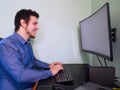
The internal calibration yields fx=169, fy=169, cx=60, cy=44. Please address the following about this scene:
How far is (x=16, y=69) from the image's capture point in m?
1.18

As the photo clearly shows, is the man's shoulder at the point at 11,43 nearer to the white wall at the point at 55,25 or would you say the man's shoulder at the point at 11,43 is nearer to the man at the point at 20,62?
the man at the point at 20,62

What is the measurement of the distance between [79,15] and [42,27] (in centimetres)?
50

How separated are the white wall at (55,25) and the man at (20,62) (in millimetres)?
342

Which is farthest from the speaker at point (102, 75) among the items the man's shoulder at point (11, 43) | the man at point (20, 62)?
the man's shoulder at point (11, 43)

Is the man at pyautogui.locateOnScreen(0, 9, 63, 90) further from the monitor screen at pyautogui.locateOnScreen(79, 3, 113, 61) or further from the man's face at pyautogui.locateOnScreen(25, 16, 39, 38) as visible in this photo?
the monitor screen at pyautogui.locateOnScreen(79, 3, 113, 61)

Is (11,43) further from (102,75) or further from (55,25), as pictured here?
(55,25)

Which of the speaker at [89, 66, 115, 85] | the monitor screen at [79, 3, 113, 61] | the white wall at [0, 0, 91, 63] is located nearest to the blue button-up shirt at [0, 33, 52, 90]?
the speaker at [89, 66, 115, 85]

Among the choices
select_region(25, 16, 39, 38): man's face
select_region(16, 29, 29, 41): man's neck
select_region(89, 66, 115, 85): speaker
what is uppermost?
select_region(25, 16, 39, 38): man's face

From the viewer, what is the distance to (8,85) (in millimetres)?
1343

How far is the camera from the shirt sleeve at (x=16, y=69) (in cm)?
117

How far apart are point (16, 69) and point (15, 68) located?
10 millimetres

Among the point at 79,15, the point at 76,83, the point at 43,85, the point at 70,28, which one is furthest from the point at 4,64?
the point at 79,15

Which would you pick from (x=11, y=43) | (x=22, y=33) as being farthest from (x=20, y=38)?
(x=11, y=43)

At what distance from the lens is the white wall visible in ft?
6.41
